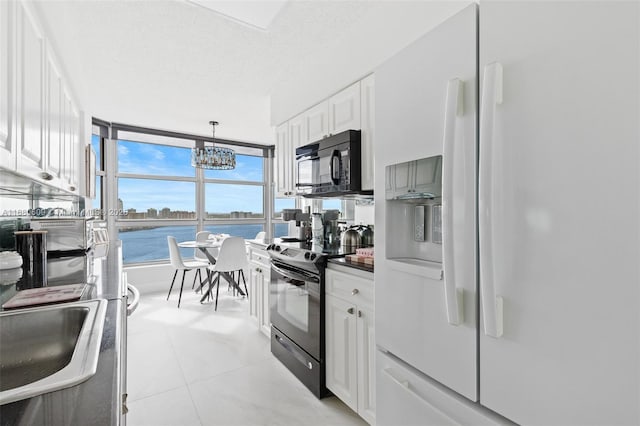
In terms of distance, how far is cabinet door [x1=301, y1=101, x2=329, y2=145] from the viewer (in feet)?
8.43

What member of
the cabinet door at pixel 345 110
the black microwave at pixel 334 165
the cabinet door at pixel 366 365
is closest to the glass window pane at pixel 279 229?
the black microwave at pixel 334 165

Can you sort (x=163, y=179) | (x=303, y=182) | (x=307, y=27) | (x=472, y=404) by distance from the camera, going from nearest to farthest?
(x=472, y=404) → (x=307, y=27) → (x=303, y=182) → (x=163, y=179)

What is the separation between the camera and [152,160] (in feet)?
19.9

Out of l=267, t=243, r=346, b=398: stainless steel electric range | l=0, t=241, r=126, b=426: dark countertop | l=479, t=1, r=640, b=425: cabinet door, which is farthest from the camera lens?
l=267, t=243, r=346, b=398: stainless steel electric range

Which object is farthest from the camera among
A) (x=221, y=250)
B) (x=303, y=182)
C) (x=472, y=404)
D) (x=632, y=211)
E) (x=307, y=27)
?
(x=221, y=250)

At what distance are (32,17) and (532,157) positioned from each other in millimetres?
1985

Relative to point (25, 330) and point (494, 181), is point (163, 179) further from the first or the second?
point (494, 181)

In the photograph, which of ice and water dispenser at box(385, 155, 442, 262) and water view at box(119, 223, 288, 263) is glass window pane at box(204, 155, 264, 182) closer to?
water view at box(119, 223, 288, 263)

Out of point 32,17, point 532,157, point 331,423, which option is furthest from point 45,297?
point 532,157

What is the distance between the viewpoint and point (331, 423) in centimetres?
183

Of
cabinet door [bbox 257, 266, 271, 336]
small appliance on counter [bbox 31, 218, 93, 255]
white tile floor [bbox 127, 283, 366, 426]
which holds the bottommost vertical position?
white tile floor [bbox 127, 283, 366, 426]

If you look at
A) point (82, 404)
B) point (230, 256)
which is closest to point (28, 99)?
point (82, 404)

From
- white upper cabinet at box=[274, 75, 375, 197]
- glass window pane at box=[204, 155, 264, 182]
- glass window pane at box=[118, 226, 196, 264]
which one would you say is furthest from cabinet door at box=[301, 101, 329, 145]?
glass window pane at box=[204, 155, 264, 182]

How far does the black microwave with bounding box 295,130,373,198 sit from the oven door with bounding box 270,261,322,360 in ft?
2.21
